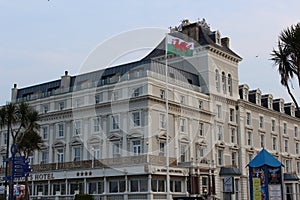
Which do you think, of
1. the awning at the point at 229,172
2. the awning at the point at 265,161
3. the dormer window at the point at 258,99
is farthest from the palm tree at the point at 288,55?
the dormer window at the point at 258,99

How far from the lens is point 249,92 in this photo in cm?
6719

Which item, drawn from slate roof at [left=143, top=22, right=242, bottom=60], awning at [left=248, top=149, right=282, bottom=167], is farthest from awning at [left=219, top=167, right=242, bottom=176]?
awning at [left=248, top=149, right=282, bottom=167]

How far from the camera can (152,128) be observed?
49156 millimetres

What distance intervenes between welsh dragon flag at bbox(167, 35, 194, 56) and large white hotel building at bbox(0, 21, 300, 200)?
15.5 ft

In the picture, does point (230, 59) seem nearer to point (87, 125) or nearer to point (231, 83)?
point (231, 83)

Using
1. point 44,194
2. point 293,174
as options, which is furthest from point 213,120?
point 44,194

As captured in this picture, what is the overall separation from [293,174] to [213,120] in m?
17.2

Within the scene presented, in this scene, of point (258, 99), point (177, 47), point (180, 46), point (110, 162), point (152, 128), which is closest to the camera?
point (177, 47)

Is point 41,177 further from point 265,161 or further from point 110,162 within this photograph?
point 265,161

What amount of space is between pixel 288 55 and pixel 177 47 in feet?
79.0

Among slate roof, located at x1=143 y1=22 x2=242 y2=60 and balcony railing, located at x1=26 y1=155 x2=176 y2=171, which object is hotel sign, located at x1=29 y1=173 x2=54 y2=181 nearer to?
balcony railing, located at x1=26 y1=155 x2=176 y2=171

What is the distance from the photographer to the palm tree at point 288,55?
22920 mm

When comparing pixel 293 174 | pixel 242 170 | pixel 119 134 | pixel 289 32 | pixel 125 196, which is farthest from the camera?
pixel 293 174

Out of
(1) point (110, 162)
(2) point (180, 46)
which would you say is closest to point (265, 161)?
(2) point (180, 46)
